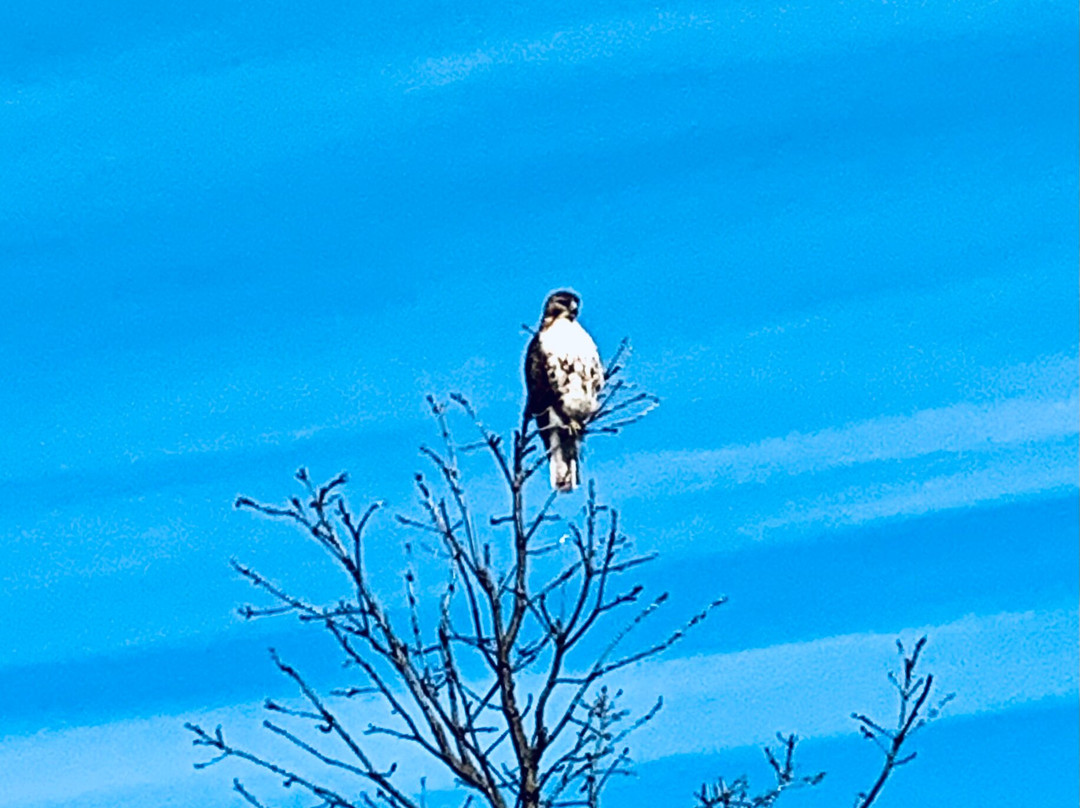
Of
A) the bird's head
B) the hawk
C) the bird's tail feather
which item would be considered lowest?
the bird's tail feather

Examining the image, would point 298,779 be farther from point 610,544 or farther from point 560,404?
point 560,404

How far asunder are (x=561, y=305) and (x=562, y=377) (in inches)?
28.4

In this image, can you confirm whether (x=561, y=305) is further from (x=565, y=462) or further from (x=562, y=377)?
(x=565, y=462)

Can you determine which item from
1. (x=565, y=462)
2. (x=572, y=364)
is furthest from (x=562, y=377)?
(x=565, y=462)

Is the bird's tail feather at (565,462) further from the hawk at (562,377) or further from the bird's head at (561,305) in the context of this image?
the bird's head at (561,305)

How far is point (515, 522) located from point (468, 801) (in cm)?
87

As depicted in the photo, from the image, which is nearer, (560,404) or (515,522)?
(515,522)

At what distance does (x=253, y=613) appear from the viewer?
255 inches

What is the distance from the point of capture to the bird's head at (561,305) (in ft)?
40.3

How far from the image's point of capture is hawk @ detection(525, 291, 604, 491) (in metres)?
10.9

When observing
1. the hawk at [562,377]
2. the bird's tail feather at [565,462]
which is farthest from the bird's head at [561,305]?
the bird's tail feather at [565,462]

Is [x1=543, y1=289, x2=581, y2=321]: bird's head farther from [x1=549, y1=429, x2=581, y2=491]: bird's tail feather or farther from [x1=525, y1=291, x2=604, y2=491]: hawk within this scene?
[x1=549, y1=429, x2=581, y2=491]: bird's tail feather

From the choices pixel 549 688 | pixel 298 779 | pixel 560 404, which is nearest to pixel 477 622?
pixel 549 688

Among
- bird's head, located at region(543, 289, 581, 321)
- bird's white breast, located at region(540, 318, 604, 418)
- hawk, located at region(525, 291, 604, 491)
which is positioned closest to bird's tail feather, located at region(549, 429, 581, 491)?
hawk, located at region(525, 291, 604, 491)
